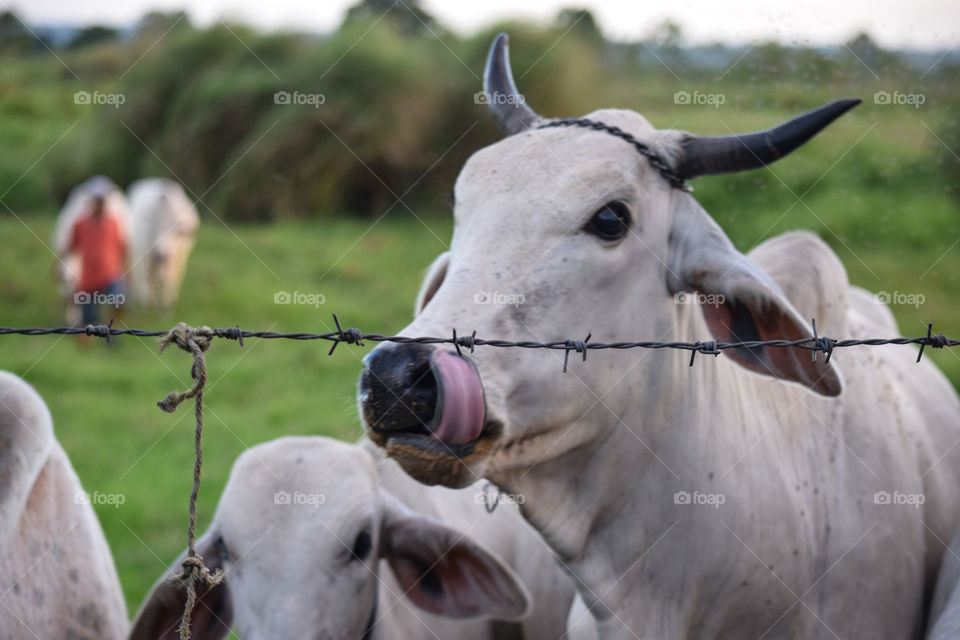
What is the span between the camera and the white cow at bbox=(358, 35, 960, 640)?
2879mm

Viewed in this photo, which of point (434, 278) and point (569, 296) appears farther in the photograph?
point (434, 278)

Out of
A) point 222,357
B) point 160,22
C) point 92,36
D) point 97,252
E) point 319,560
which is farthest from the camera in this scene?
point 92,36

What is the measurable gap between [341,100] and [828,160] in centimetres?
824

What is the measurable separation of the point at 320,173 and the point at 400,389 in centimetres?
1439

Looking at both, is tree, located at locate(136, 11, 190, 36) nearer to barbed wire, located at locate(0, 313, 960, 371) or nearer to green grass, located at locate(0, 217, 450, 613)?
green grass, located at locate(0, 217, 450, 613)

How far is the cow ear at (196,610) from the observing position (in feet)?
11.5

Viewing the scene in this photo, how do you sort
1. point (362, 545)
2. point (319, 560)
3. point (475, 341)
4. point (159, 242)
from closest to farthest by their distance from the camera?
point (475, 341) < point (319, 560) < point (362, 545) < point (159, 242)

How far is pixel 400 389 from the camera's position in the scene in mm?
2609

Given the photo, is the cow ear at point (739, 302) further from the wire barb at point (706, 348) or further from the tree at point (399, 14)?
the tree at point (399, 14)

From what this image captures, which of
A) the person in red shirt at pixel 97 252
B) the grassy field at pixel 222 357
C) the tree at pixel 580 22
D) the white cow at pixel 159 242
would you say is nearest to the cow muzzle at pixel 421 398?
the grassy field at pixel 222 357

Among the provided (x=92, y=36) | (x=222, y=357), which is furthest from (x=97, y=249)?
(x=92, y=36)

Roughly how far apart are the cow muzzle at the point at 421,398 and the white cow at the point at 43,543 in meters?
1.24

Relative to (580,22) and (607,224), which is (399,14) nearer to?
(580,22)

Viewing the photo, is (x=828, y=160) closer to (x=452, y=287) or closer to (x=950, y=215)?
(x=950, y=215)
